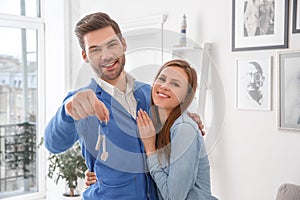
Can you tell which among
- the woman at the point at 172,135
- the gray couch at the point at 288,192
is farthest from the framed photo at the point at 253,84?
the woman at the point at 172,135

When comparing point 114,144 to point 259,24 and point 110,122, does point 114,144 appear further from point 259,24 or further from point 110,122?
point 259,24

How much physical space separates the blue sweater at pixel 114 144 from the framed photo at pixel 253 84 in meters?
1.17

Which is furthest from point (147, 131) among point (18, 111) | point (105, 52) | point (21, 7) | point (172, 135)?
point (21, 7)

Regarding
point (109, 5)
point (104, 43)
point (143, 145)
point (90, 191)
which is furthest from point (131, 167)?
point (109, 5)

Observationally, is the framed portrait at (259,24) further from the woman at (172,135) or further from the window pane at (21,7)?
the window pane at (21,7)

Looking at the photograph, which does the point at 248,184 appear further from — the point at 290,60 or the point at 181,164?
the point at 181,164

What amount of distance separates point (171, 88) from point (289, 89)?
114cm

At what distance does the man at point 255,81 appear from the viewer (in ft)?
6.89

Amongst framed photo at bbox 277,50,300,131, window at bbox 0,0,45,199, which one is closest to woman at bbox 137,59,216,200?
framed photo at bbox 277,50,300,131

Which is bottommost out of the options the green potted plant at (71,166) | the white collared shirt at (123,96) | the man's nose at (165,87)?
the green potted plant at (71,166)

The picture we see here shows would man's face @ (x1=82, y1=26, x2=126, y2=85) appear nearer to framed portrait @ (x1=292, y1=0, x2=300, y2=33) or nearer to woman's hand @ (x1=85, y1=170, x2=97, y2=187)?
woman's hand @ (x1=85, y1=170, x2=97, y2=187)

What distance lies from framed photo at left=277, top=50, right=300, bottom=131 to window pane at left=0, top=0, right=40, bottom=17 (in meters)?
2.36

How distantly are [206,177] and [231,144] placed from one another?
3.90 feet

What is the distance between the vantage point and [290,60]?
1.96 m
